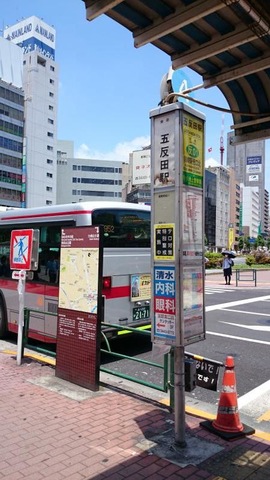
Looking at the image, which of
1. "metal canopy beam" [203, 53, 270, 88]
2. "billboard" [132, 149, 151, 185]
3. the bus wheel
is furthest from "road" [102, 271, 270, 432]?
"billboard" [132, 149, 151, 185]

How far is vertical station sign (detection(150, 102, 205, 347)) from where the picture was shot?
3.91 m

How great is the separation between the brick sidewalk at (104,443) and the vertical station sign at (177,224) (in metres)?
1.04

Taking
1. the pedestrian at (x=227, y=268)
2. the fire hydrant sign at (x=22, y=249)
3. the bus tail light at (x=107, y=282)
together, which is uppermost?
the fire hydrant sign at (x=22, y=249)

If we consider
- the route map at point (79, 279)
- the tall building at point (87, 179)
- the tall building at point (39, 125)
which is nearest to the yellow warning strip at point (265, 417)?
the route map at point (79, 279)

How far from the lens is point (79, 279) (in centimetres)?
593

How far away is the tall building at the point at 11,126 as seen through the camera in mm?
81938

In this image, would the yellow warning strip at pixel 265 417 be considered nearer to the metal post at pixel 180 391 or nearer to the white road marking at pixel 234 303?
the metal post at pixel 180 391

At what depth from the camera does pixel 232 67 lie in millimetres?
3926

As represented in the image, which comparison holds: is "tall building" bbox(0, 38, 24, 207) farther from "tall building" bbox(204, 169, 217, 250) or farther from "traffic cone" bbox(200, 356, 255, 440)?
"traffic cone" bbox(200, 356, 255, 440)

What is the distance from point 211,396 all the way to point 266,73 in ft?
13.7

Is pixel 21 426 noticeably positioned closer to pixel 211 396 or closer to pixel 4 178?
pixel 211 396

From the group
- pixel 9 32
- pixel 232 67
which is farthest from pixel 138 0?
pixel 9 32

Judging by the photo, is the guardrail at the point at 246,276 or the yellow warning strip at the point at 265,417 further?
the guardrail at the point at 246,276

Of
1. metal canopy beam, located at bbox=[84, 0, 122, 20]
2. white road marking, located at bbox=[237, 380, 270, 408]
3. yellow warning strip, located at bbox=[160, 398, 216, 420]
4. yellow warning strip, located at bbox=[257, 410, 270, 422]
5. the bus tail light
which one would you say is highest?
metal canopy beam, located at bbox=[84, 0, 122, 20]
